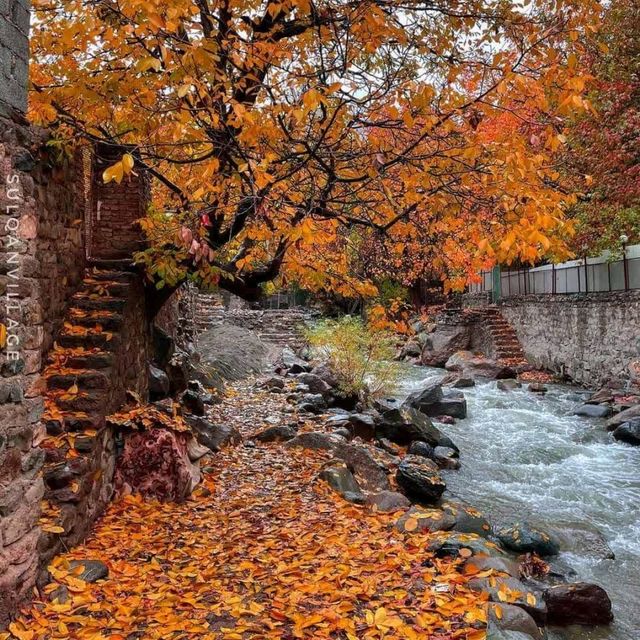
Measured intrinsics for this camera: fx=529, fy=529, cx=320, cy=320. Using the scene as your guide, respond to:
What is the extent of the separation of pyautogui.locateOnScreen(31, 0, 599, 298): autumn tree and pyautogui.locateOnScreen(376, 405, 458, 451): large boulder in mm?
3542

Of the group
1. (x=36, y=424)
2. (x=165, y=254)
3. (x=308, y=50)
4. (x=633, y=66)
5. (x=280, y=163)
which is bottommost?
(x=36, y=424)

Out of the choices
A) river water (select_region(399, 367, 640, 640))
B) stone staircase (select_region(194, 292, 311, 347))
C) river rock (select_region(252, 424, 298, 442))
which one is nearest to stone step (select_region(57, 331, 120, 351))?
river rock (select_region(252, 424, 298, 442))

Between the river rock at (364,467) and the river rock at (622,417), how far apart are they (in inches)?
228

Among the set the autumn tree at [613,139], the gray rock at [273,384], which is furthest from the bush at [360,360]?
the autumn tree at [613,139]

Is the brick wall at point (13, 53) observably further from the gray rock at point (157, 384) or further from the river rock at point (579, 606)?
the river rock at point (579, 606)

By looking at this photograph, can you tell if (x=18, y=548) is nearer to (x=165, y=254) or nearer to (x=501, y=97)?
(x=165, y=254)

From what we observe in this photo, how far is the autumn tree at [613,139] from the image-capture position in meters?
10.9

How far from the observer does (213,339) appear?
14.1 metres

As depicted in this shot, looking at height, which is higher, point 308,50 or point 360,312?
point 308,50

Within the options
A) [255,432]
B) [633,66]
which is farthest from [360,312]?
[255,432]

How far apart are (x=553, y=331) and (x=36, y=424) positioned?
51.1 feet

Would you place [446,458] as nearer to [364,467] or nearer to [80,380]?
[364,467]

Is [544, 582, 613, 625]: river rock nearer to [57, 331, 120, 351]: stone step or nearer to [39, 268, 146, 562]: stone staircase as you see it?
[39, 268, 146, 562]: stone staircase

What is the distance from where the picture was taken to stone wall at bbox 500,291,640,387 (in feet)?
A: 40.7
